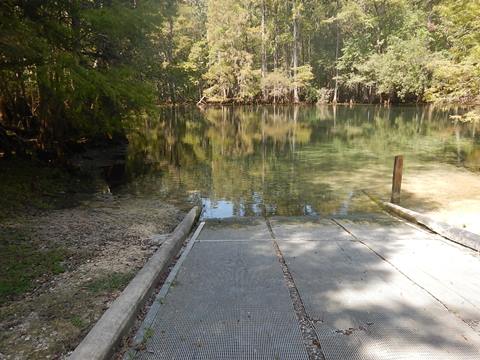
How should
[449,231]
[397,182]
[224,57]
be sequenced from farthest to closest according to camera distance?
[224,57] → [397,182] → [449,231]

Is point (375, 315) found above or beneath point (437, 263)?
above

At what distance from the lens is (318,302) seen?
336cm

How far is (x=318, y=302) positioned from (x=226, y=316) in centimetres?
84

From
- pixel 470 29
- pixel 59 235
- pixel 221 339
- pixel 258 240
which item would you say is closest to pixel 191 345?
pixel 221 339

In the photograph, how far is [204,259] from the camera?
15.1 ft

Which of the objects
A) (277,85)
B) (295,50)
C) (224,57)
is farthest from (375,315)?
(295,50)

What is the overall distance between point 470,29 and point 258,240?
38.7ft

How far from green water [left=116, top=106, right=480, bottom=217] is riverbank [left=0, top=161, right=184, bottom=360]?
274cm

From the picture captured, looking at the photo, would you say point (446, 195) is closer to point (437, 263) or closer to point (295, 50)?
point (437, 263)

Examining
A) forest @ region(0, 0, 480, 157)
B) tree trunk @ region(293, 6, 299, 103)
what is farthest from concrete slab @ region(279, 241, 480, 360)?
tree trunk @ region(293, 6, 299, 103)

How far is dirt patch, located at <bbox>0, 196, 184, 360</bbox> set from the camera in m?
2.80

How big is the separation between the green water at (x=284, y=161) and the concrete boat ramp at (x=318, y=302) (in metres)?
4.27

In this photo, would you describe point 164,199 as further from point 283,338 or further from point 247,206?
point 283,338

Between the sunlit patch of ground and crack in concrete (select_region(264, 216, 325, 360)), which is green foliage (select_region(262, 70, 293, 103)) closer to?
the sunlit patch of ground
